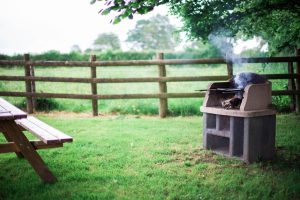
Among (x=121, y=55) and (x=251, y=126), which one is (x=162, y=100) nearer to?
(x=251, y=126)

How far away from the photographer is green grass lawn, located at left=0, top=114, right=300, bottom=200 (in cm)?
379

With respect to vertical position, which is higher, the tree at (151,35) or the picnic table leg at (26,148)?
the tree at (151,35)

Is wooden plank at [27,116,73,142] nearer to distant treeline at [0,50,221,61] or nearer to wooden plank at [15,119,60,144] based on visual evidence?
wooden plank at [15,119,60,144]

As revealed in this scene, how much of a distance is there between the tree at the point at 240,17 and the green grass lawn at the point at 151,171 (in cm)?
233

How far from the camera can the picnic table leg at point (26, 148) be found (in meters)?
3.83

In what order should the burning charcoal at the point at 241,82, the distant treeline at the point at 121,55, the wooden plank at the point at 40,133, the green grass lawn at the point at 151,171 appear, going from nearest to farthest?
the wooden plank at the point at 40,133 → the green grass lawn at the point at 151,171 → the burning charcoal at the point at 241,82 → the distant treeline at the point at 121,55

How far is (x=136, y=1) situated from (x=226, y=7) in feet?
10.8

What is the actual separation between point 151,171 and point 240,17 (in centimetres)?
426

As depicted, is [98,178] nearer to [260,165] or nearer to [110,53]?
[260,165]

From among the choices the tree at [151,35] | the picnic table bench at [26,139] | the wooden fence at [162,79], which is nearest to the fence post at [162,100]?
the wooden fence at [162,79]

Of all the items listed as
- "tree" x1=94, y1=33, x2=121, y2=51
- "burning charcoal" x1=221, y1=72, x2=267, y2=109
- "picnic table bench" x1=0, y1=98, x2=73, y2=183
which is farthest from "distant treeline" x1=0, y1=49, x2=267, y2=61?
"tree" x1=94, y1=33, x2=121, y2=51

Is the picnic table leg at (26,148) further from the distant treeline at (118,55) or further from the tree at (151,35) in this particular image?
the tree at (151,35)

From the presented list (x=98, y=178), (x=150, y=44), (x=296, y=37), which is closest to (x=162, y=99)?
(x=296, y=37)

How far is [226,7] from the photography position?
688cm
